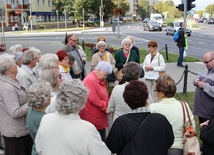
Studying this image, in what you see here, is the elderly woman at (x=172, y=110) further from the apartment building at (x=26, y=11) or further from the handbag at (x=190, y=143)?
the apartment building at (x=26, y=11)

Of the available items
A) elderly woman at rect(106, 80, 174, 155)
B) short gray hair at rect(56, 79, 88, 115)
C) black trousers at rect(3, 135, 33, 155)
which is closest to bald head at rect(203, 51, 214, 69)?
elderly woman at rect(106, 80, 174, 155)

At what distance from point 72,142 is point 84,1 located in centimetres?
5877

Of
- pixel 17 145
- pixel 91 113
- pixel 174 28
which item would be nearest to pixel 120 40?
pixel 174 28

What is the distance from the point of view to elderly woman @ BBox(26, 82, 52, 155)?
138 inches

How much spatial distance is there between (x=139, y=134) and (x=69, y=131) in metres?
0.70

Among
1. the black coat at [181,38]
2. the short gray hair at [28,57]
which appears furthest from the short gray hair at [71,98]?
the black coat at [181,38]

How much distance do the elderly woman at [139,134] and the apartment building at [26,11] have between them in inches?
2191

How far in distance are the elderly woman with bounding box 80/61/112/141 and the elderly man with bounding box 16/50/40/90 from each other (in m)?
0.94

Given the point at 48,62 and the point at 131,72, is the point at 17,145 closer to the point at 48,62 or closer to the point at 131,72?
the point at 48,62

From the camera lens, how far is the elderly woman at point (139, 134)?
119 inches

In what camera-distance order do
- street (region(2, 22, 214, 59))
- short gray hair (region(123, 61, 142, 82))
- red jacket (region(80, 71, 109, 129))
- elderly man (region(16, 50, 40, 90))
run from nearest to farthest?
short gray hair (region(123, 61, 142, 82))
red jacket (region(80, 71, 109, 129))
elderly man (region(16, 50, 40, 90))
street (region(2, 22, 214, 59))

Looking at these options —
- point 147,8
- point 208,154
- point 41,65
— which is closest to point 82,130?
point 208,154

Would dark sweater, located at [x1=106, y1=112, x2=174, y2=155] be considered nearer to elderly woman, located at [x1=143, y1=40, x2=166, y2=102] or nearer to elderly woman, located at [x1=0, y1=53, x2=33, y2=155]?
elderly woman, located at [x1=0, y1=53, x2=33, y2=155]

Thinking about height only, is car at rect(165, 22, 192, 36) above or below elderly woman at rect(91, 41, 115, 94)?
above
